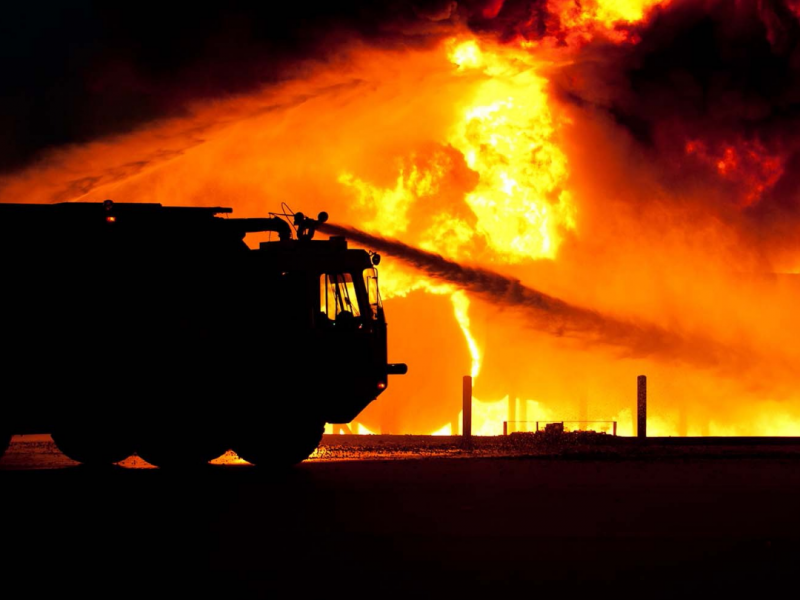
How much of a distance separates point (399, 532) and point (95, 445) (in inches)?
400

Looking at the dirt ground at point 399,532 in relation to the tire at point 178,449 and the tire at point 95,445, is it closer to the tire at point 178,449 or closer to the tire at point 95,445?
the tire at point 178,449

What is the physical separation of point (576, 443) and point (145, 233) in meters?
14.0

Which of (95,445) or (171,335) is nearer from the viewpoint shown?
(171,335)

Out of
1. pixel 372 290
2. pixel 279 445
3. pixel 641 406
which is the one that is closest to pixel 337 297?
pixel 372 290

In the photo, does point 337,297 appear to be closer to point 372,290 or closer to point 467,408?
point 372,290

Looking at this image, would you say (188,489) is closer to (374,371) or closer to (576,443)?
(374,371)

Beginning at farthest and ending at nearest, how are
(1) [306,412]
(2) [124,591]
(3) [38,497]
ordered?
1. (1) [306,412]
2. (3) [38,497]
3. (2) [124,591]

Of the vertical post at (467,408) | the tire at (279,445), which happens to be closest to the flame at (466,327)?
the vertical post at (467,408)

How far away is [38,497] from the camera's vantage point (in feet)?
46.2

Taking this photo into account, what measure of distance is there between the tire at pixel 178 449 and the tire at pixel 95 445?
38cm

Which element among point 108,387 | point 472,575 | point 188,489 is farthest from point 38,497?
point 472,575

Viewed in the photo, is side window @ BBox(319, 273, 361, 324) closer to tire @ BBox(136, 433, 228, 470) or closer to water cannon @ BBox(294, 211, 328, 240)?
water cannon @ BBox(294, 211, 328, 240)

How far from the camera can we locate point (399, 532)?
10.5 m

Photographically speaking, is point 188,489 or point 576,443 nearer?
point 188,489
